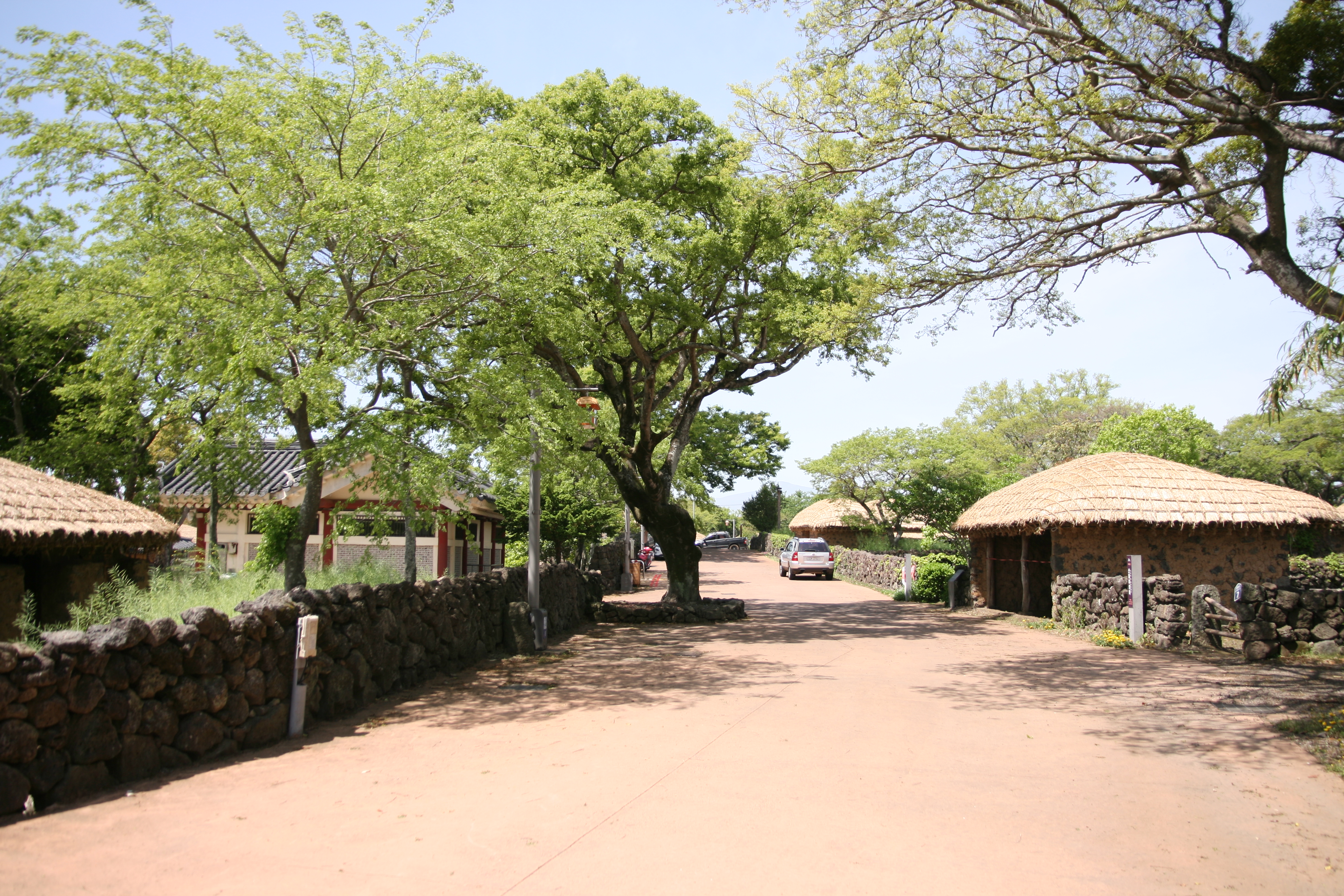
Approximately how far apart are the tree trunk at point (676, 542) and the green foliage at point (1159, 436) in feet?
53.4

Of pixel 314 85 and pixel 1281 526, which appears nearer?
pixel 314 85

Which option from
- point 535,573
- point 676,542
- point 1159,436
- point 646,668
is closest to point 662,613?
point 676,542

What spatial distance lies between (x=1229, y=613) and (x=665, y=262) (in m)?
11.1

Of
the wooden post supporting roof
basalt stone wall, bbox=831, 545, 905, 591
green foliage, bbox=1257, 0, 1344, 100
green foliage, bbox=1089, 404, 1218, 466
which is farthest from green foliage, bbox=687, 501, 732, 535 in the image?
green foliage, bbox=1257, 0, 1344, 100

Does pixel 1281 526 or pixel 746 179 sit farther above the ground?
pixel 746 179

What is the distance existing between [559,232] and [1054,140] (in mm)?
6084

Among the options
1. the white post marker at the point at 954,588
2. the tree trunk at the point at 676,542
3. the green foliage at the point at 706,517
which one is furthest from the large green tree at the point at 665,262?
the green foliage at the point at 706,517

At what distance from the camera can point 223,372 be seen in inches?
361

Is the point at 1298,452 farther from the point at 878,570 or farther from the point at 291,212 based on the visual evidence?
the point at 291,212

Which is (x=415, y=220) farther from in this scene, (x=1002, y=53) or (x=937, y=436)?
(x=937, y=436)

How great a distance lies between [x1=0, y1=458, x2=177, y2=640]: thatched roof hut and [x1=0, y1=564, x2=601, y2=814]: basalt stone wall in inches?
151

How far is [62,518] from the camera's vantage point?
10766 mm

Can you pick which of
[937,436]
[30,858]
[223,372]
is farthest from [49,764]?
[937,436]

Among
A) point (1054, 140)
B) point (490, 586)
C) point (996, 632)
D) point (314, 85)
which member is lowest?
point (996, 632)
